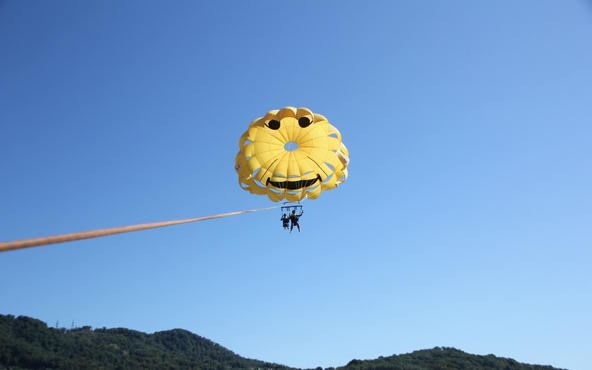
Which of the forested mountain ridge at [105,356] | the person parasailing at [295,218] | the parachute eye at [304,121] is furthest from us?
the forested mountain ridge at [105,356]

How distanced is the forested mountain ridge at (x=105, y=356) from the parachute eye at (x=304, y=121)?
58.9 metres

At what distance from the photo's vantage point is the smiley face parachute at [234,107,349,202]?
631 inches

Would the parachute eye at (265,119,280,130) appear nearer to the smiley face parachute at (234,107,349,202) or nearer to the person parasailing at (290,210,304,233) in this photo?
the smiley face parachute at (234,107,349,202)

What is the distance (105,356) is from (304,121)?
70.9m

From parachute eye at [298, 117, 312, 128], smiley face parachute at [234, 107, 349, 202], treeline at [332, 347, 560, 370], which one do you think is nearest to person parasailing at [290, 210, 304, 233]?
smiley face parachute at [234, 107, 349, 202]

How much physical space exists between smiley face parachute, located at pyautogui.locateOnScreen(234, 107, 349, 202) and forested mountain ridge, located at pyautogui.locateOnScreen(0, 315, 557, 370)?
56548 millimetres

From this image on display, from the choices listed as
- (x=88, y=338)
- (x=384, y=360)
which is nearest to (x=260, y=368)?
(x=384, y=360)

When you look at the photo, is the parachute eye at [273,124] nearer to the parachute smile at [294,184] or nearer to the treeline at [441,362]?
the parachute smile at [294,184]

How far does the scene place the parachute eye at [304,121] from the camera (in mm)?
15297

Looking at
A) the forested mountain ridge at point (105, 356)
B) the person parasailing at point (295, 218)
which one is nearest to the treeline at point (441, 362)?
the forested mountain ridge at point (105, 356)

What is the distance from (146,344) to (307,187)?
88295 millimetres

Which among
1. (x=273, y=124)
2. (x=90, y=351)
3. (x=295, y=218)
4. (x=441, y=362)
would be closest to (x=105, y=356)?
(x=90, y=351)

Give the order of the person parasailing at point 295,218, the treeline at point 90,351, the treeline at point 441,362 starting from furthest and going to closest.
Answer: the treeline at point 441,362 → the treeline at point 90,351 → the person parasailing at point 295,218

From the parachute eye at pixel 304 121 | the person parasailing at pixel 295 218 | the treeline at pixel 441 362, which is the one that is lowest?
the treeline at pixel 441 362
